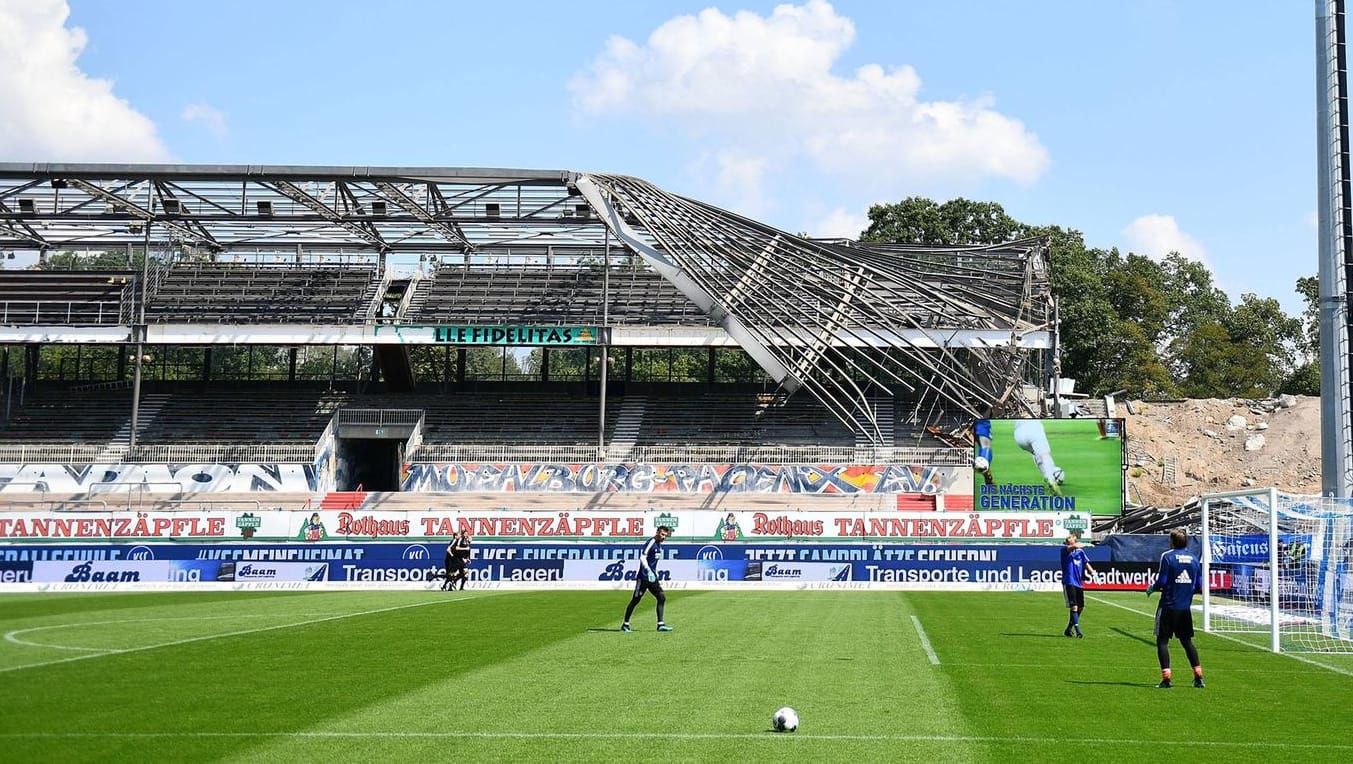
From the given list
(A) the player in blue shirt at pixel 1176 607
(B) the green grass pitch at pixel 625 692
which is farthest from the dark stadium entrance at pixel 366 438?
(A) the player in blue shirt at pixel 1176 607

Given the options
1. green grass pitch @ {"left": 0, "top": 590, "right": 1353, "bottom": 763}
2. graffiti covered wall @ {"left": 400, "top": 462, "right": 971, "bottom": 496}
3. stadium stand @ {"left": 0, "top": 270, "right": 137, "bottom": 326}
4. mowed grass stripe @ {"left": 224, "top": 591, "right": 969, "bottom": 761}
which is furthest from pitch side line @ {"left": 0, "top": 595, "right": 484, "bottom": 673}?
stadium stand @ {"left": 0, "top": 270, "right": 137, "bottom": 326}

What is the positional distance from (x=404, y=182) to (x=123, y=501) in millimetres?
16028

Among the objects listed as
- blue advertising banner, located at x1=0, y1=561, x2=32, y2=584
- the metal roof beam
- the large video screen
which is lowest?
blue advertising banner, located at x1=0, y1=561, x2=32, y2=584

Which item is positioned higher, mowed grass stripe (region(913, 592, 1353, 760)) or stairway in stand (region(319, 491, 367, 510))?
stairway in stand (region(319, 491, 367, 510))

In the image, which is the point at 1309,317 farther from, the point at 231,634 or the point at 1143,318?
the point at 231,634

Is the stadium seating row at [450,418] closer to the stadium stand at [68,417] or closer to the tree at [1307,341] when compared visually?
the stadium stand at [68,417]

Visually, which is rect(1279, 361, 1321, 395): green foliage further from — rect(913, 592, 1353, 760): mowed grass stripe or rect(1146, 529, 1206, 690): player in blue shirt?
rect(1146, 529, 1206, 690): player in blue shirt

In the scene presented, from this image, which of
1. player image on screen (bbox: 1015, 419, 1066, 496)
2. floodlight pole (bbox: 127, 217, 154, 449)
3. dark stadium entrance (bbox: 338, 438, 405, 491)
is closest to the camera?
player image on screen (bbox: 1015, 419, 1066, 496)

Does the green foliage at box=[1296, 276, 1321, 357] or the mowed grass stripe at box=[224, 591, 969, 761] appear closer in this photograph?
the mowed grass stripe at box=[224, 591, 969, 761]

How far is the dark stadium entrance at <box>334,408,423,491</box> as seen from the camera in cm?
5466

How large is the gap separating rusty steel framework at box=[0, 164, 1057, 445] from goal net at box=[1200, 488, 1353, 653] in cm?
2147

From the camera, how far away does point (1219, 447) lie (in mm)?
63531

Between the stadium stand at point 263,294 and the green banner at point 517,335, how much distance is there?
4743 mm

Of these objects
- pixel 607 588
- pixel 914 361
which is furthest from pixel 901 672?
pixel 914 361
